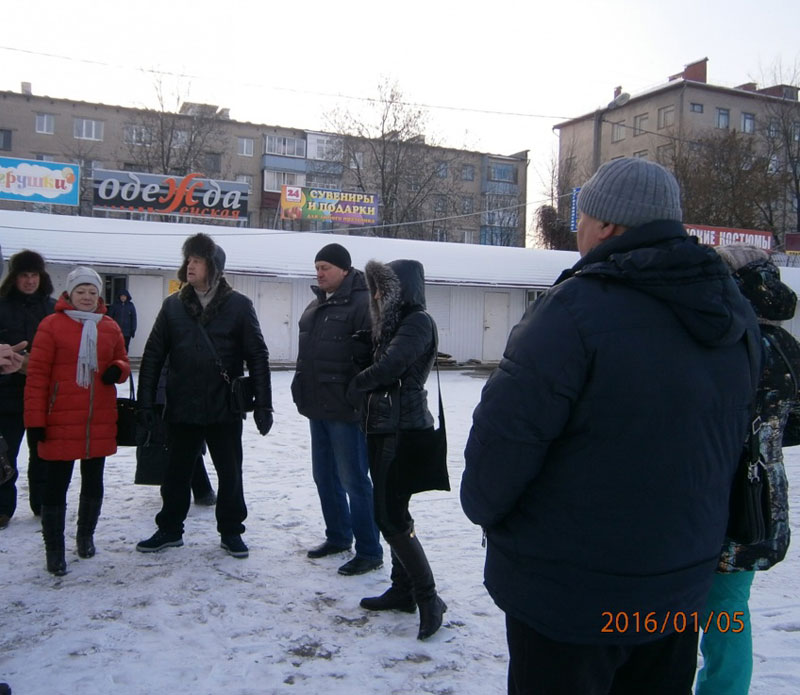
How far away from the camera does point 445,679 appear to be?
290 cm

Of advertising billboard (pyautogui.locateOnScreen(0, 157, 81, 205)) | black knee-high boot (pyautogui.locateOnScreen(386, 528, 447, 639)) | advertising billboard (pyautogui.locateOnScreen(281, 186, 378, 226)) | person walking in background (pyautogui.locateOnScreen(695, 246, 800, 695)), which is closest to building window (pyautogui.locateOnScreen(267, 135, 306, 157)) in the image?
advertising billboard (pyautogui.locateOnScreen(281, 186, 378, 226))

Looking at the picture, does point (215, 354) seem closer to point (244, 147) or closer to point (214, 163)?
point (214, 163)

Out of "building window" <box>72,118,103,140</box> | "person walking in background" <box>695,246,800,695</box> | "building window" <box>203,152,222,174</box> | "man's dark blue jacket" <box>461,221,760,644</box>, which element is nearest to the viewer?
"man's dark blue jacket" <box>461,221,760,644</box>

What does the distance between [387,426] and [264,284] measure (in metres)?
15.3

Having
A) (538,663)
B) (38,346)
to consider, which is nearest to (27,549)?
(38,346)

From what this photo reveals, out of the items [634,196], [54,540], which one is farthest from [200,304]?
[634,196]

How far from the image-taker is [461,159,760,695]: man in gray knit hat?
4.90ft

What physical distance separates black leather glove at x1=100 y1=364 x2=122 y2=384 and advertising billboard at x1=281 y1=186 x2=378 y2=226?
22344 millimetres

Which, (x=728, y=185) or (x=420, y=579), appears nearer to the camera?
(x=420, y=579)

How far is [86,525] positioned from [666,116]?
51.5 m

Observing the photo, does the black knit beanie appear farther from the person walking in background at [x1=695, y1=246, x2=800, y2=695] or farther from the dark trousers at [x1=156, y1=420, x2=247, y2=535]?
the person walking in background at [x1=695, y1=246, x2=800, y2=695]

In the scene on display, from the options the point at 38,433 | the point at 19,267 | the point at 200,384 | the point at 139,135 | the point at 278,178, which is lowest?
the point at 38,433

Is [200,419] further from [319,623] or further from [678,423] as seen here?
[678,423]

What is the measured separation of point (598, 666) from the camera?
5.18ft
